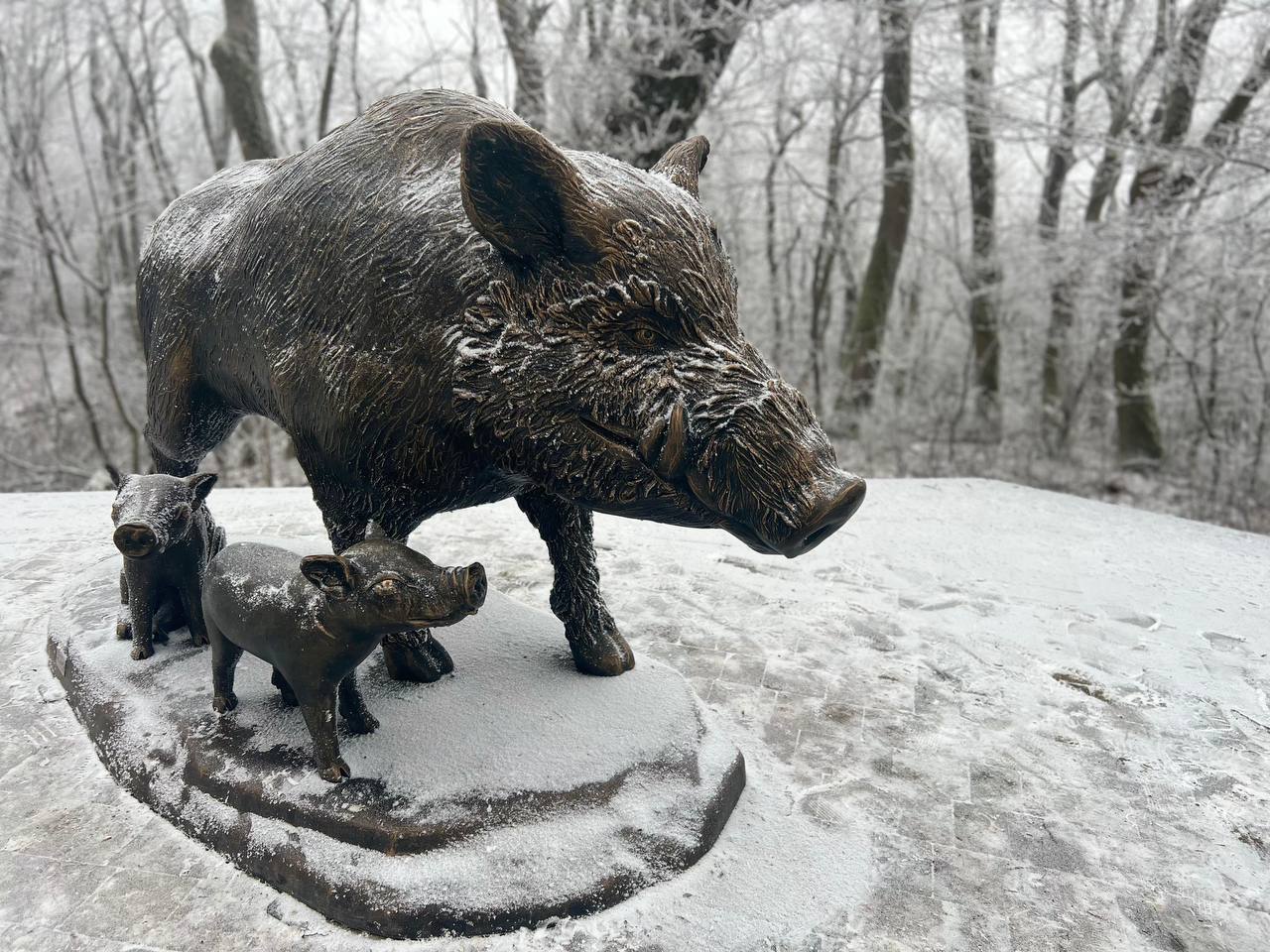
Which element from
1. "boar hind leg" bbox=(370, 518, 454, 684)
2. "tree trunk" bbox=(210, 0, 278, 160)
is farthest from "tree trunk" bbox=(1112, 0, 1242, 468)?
"tree trunk" bbox=(210, 0, 278, 160)

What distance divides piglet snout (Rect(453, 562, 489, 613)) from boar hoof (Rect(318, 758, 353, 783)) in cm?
70

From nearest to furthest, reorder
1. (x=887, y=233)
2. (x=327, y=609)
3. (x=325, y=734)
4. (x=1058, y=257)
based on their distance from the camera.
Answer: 1. (x=327, y=609)
2. (x=325, y=734)
3. (x=1058, y=257)
4. (x=887, y=233)

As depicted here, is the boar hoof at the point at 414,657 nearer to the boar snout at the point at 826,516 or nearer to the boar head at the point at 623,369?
the boar head at the point at 623,369

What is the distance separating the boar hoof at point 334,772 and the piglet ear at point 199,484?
102cm

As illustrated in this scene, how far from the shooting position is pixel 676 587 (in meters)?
4.39

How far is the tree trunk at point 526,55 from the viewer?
348 inches

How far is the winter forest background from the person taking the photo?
827 centimetres

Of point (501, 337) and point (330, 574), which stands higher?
point (501, 337)

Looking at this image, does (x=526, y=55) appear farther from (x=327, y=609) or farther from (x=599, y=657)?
(x=327, y=609)

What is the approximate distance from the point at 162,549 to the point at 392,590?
1126 mm

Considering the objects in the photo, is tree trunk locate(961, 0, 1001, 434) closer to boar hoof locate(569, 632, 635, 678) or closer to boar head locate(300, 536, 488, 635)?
boar hoof locate(569, 632, 635, 678)

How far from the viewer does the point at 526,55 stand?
8.89 meters

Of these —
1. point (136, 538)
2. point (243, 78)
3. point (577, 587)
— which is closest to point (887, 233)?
point (243, 78)

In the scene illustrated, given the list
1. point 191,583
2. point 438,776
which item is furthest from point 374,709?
point 191,583
